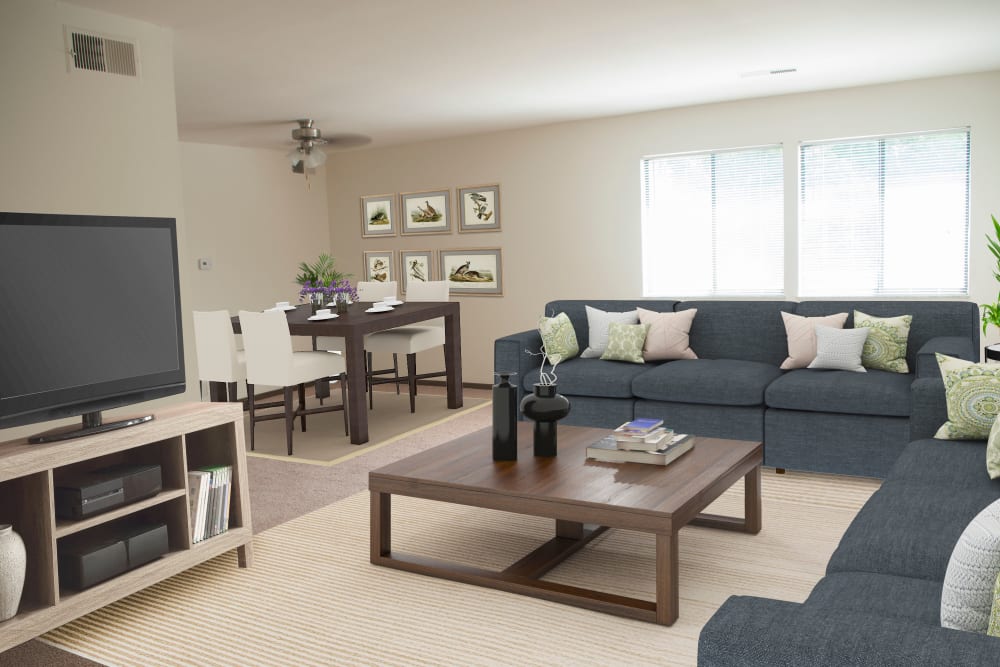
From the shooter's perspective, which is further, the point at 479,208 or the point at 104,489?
the point at 479,208

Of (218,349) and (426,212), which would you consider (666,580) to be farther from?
(426,212)

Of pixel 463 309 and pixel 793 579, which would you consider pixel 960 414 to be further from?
pixel 463 309

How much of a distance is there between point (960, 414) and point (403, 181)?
581 cm

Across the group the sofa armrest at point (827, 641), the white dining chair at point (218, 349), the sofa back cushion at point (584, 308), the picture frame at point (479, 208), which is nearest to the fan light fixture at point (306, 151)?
the picture frame at point (479, 208)

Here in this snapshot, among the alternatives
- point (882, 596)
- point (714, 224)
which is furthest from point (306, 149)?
point (882, 596)

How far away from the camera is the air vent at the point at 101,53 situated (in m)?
3.74

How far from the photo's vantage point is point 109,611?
3.08 m

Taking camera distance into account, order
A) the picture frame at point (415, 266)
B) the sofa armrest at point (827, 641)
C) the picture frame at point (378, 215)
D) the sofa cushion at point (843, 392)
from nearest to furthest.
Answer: the sofa armrest at point (827, 641)
the sofa cushion at point (843, 392)
the picture frame at point (415, 266)
the picture frame at point (378, 215)

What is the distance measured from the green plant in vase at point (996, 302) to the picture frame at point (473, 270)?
3829mm

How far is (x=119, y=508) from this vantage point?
2.97m

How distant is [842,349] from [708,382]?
74cm

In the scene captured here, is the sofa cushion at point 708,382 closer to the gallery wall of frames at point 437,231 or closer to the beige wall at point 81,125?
the beige wall at point 81,125

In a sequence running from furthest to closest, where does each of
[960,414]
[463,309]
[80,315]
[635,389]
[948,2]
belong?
[463,309]
[635,389]
[948,2]
[960,414]
[80,315]

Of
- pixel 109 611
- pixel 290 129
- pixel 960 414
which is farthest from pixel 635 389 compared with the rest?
pixel 290 129
